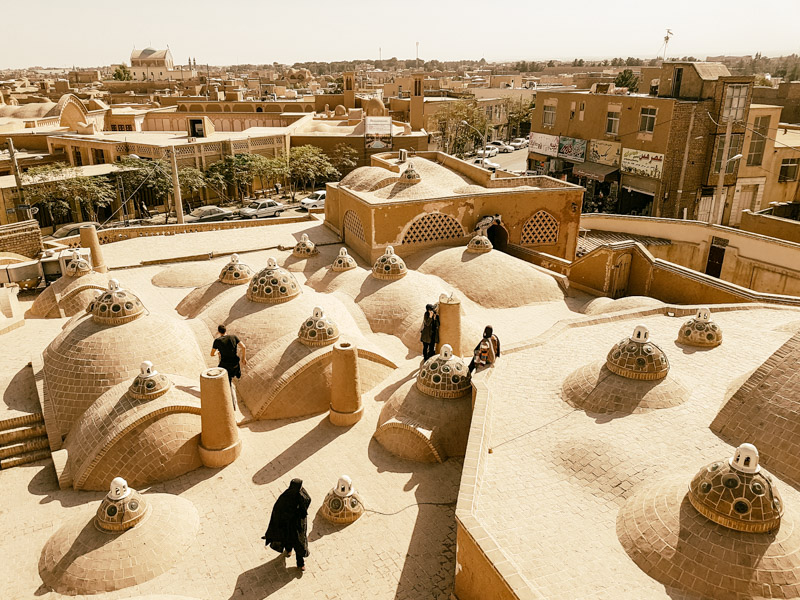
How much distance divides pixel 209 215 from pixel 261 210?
3.01 meters

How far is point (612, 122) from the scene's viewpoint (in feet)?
115

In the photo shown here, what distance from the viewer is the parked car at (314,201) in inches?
1454

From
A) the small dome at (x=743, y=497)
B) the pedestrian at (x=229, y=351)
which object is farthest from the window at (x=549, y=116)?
the small dome at (x=743, y=497)

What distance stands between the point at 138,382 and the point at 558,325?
9.48 metres

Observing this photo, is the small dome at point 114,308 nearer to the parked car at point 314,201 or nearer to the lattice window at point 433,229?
the lattice window at point 433,229

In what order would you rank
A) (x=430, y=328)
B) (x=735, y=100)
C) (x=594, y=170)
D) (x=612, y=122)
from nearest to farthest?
(x=430, y=328), (x=735, y=100), (x=612, y=122), (x=594, y=170)

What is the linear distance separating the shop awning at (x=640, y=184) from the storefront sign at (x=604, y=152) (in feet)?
3.70

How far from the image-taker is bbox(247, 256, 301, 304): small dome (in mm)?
15148

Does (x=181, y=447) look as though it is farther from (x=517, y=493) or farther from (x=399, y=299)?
(x=399, y=299)

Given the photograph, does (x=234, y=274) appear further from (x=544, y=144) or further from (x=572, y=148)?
(x=544, y=144)

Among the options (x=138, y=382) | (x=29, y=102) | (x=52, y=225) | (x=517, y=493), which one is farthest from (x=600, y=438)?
(x=29, y=102)

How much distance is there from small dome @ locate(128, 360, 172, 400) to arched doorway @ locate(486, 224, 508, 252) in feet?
50.2

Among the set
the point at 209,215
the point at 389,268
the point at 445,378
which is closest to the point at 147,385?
the point at 445,378

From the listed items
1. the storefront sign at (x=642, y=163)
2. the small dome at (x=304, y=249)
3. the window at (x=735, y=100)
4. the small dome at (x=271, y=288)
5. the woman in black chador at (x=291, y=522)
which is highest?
the window at (x=735, y=100)
